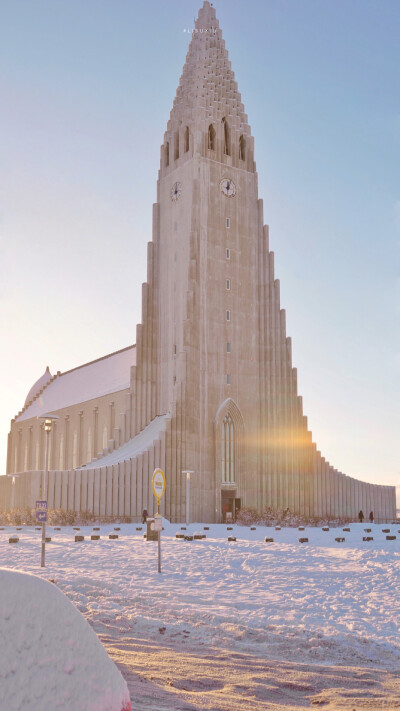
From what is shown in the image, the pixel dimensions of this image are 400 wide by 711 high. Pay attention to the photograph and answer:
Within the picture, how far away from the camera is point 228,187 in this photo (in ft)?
206

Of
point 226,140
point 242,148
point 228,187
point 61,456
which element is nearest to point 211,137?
point 226,140

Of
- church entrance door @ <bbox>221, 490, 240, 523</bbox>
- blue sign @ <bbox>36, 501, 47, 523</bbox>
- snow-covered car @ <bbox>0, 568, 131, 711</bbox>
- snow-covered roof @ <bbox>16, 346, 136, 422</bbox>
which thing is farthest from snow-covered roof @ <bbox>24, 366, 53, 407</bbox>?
snow-covered car @ <bbox>0, 568, 131, 711</bbox>

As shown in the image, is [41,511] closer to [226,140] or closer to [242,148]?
[226,140]

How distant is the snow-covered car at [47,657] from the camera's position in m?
3.57

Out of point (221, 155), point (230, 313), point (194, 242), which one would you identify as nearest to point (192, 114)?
point (221, 155)

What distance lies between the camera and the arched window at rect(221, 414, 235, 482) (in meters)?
58.9

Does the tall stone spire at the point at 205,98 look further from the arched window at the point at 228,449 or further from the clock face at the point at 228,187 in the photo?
the arched window at the point at 228,449

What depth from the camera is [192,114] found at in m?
63.6

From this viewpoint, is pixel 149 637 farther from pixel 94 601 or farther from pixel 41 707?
pixel 41 707

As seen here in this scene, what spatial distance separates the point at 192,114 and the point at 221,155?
4901 millimetres

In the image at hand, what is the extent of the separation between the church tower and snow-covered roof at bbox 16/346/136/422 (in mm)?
11322

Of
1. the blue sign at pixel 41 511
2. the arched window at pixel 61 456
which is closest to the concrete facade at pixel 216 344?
the arched window at pixel 61 456

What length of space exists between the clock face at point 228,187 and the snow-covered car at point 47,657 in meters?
60.8

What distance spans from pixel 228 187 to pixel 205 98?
29.2ft
